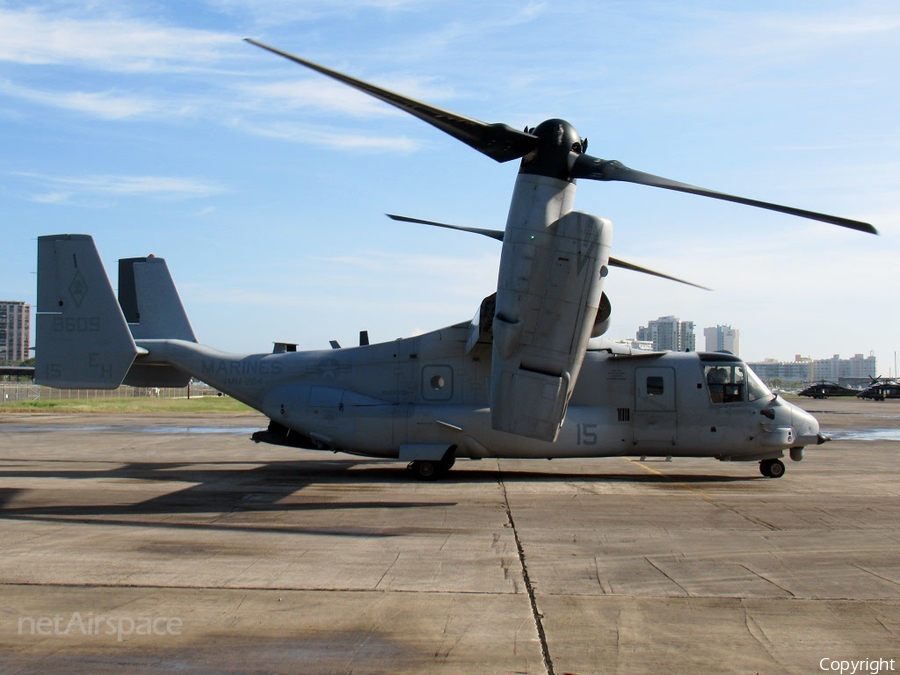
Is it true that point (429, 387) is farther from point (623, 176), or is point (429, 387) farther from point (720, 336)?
point (720, 336)

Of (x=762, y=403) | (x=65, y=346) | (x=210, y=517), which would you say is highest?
(x=65, y=346)

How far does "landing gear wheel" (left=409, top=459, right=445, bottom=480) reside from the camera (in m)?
16.4

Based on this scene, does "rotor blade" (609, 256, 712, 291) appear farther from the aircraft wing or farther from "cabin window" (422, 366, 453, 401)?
the aircraft wing

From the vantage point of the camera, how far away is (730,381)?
16.6 metres

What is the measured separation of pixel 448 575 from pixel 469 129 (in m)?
6.62

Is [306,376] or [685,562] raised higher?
[306,376]

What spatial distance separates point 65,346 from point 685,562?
43.3ft

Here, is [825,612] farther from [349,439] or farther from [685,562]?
[349,439]

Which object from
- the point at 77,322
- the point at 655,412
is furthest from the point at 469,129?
the point at 77,322

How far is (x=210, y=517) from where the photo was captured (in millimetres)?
11688

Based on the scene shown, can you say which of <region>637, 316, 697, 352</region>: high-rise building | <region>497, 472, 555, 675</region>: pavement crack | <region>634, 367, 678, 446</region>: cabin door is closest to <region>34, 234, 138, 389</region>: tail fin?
<region>497, 472, 555, 675</region>: pavement crack

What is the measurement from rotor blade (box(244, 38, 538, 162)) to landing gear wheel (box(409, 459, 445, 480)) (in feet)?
22.9

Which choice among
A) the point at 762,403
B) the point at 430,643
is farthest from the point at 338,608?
the point at 762,403

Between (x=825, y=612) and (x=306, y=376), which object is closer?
(x=825, y=612)
